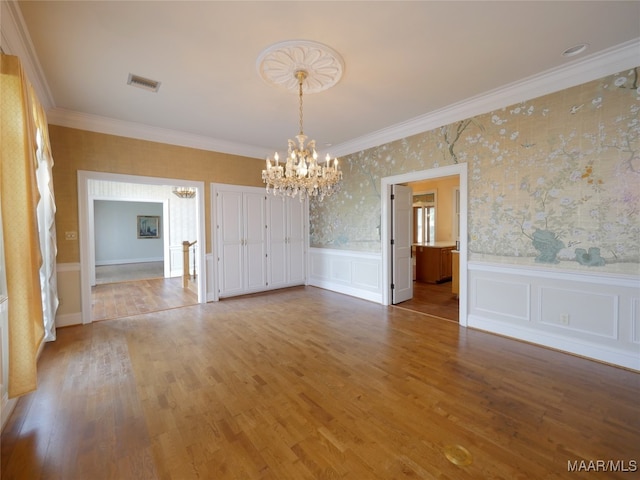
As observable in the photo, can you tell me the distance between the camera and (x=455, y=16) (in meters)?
2.19

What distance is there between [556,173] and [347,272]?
12.1 feet

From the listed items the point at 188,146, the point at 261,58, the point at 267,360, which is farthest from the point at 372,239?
the point at 188,146

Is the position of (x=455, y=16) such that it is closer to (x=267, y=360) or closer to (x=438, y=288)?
(x=267, y=360)

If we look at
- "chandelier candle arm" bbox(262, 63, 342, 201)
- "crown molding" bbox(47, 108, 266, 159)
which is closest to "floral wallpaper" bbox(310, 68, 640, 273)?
"chandelier candle arm" bbox(262, 63, 342, 201)

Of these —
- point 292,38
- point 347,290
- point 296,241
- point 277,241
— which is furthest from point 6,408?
point 296,241

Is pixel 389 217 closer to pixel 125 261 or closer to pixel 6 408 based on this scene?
pixel 6 408

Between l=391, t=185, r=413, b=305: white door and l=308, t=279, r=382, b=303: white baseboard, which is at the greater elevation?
l=391, t=185, r=413, b=305: white door

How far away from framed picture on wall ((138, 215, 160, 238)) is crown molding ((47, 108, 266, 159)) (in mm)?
7923

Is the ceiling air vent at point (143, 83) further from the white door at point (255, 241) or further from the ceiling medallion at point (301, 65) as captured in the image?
the white door at point (255, 241)

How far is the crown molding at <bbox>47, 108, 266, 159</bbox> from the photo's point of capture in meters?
3.94

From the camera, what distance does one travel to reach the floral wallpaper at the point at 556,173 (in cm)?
268

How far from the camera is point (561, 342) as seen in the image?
3.05 meters

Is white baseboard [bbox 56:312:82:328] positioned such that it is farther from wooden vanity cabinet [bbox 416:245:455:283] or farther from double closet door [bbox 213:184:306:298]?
wooden vanity cabinet [bbox 416:245:455:283]

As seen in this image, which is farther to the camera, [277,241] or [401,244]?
[277,241]
